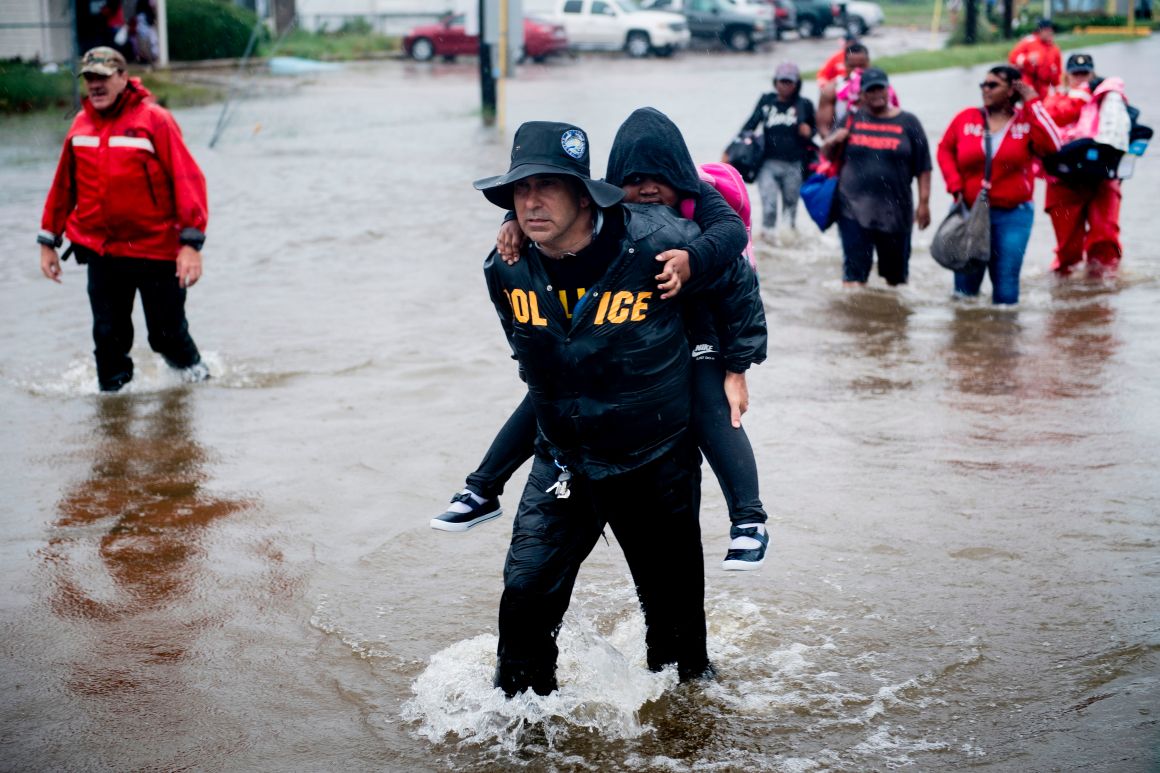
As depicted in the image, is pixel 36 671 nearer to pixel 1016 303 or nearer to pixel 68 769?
pixel 68 769

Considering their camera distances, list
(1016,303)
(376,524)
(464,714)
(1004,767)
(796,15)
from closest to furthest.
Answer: (1004,767) → (464,714) → (376,524) → (1016,303) → (796,15)

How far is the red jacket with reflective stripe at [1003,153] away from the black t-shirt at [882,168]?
0.29 meters

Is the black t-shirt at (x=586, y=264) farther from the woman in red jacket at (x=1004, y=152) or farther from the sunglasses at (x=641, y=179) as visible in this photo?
the woman in red jacket at (x=1004, y=152)

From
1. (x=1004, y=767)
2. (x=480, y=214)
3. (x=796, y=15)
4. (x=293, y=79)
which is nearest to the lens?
(x=1004, y=767)

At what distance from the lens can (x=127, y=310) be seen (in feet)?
26.9

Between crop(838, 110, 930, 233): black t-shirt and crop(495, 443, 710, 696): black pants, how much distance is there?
21.0ft

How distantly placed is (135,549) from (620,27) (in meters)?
34.7

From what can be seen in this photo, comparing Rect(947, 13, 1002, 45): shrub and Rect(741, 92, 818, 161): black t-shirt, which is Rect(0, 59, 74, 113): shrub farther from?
Rect(947, 13, 1002, 45): shrub

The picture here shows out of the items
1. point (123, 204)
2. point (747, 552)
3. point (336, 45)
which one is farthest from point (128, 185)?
point (336, 45)

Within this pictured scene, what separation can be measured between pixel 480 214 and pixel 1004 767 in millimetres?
11565

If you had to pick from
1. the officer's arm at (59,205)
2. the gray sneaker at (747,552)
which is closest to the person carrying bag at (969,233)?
the officer's arm at (59,205)

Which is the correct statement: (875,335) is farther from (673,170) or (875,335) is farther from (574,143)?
(574,143)

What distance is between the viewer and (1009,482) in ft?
22.1

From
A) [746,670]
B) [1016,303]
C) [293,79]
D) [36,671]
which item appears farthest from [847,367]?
[293,79]
